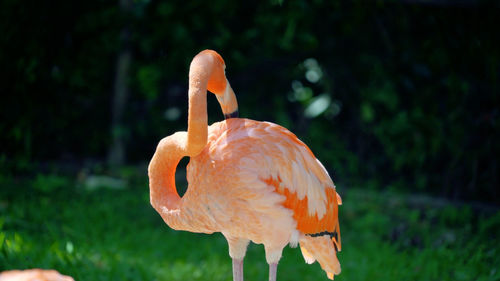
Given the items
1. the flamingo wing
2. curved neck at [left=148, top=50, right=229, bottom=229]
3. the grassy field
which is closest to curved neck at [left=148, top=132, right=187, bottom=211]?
curved neck at [left=148, top=50, right=229, bottom=229]

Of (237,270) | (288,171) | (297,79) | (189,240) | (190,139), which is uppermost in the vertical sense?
(297,79)

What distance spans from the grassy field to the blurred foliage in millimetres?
426

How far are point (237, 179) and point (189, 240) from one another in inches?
73.3

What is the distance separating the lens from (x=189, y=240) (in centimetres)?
366

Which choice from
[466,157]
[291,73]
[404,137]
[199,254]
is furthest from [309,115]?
[199,254]

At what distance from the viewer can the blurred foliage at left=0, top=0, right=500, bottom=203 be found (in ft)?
14.2

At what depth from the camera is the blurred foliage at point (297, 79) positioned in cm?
434

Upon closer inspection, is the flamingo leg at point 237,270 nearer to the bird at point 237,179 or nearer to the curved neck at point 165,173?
the bird at point 237,179

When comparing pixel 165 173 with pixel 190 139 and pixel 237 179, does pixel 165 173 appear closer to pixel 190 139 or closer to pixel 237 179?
pixel 190 139

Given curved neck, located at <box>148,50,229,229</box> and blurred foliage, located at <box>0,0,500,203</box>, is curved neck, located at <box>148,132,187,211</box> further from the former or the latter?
blurred foliage, located at <box>0,0,500,203</box>

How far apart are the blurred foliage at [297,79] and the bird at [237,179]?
8.60 ft

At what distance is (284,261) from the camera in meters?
3.44

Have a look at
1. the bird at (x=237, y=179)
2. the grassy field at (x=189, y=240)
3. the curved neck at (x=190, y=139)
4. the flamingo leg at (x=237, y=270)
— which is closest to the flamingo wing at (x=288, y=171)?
the bird at (x=237, y=179)

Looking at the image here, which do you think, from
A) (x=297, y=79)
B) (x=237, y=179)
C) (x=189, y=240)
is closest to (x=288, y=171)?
(x=237, y=179)
